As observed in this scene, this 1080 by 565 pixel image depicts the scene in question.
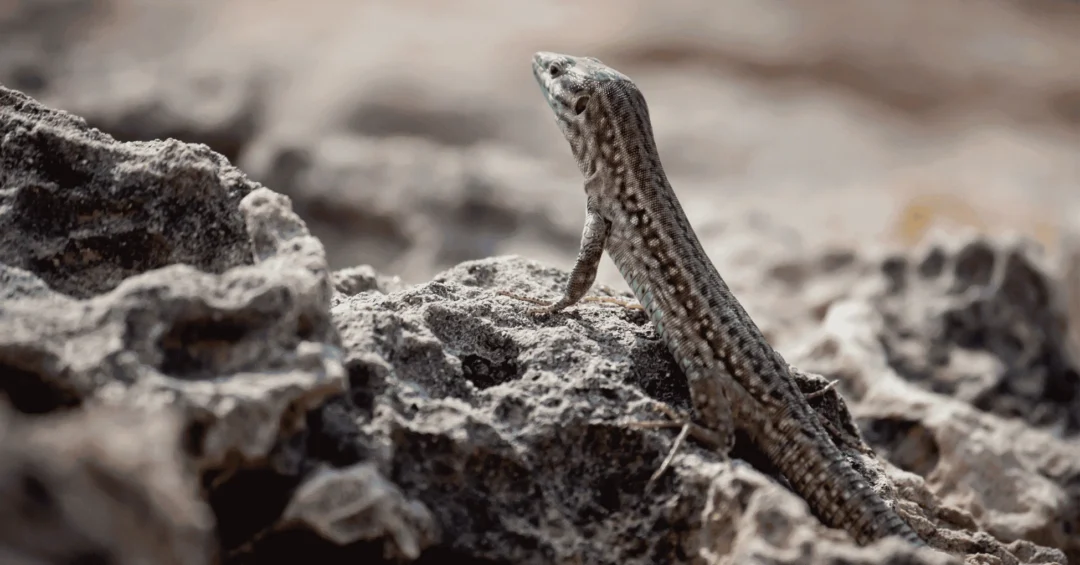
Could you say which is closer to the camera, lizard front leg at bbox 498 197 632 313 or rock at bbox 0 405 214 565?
rock at bbox 0 405 214 565

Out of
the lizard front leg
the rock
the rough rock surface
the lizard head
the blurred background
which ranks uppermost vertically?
the blurred background

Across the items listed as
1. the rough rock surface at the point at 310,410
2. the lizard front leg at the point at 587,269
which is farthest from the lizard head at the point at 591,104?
the rough rock surface at the point at 310,410

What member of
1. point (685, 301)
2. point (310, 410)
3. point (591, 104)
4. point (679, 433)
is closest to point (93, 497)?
point (310, 410)

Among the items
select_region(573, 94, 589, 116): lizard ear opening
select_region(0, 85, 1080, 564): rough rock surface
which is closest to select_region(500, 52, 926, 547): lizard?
select_region(573, 94, 589, 116): lizard ear opening

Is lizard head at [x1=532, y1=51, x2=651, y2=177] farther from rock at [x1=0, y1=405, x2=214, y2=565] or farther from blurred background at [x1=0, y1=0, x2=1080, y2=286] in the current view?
blurred background at [x1=0, y1=0, x2=1080, y2=286]

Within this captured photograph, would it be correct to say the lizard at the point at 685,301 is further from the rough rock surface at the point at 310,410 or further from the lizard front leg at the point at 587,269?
the rough rock surface at the point at 310,410
